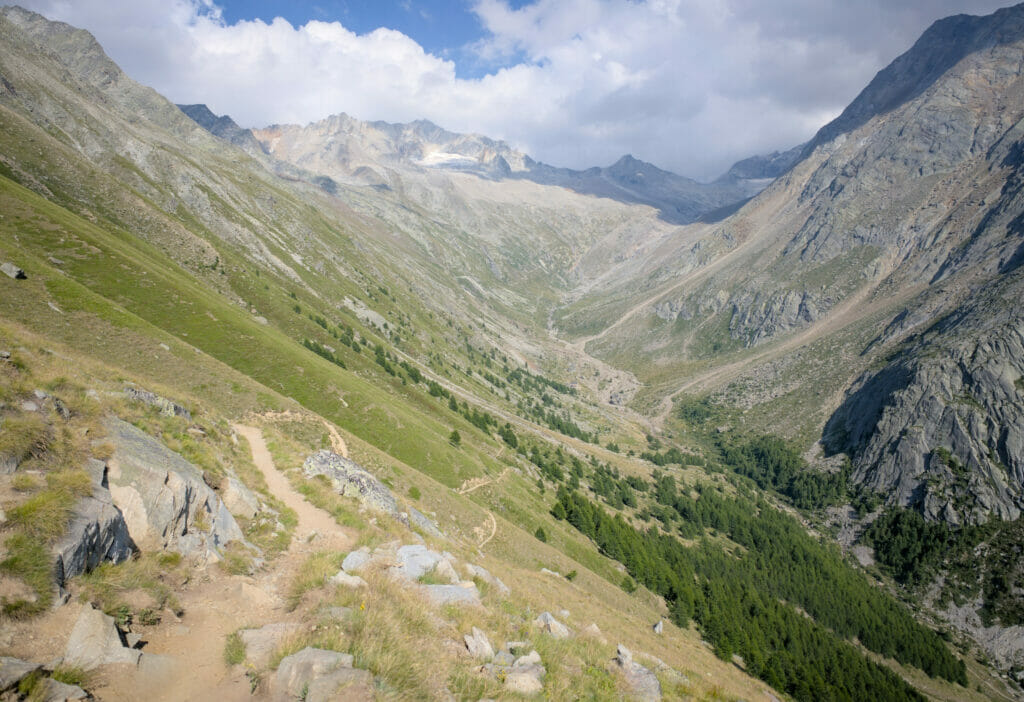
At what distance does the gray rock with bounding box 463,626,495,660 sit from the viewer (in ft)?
42.3

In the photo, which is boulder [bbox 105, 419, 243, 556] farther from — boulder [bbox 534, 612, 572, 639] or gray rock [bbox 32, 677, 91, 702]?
boulder [bbox 534, 612, 572, 639]

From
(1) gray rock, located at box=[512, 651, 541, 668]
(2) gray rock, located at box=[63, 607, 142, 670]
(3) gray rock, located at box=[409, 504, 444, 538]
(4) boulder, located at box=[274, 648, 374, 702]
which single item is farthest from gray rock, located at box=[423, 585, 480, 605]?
(3) gray rock, located at box=[409, 504, 444, 538]

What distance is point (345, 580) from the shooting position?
1359 centimetres

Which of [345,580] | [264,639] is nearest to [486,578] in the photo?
[345,580]

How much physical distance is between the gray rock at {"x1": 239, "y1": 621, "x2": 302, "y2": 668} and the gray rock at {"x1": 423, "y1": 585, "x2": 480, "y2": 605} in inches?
199

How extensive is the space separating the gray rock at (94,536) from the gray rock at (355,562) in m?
6.00

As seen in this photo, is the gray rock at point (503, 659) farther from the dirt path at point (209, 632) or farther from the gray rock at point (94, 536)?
the gray rock at point (94, 536)

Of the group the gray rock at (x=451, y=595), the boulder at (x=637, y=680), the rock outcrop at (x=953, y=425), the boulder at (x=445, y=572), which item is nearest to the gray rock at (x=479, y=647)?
the gray rock at (x=451, y=595)

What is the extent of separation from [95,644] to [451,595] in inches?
395

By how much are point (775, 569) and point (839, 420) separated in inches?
3342

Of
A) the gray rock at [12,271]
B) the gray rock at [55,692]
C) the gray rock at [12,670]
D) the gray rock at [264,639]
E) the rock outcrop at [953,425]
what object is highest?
the rock outcrop at [953,425]

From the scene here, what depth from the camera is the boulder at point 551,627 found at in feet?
56.1

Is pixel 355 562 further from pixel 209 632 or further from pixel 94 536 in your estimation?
pixel 94 536

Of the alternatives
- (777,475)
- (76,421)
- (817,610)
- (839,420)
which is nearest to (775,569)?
(817,610)
